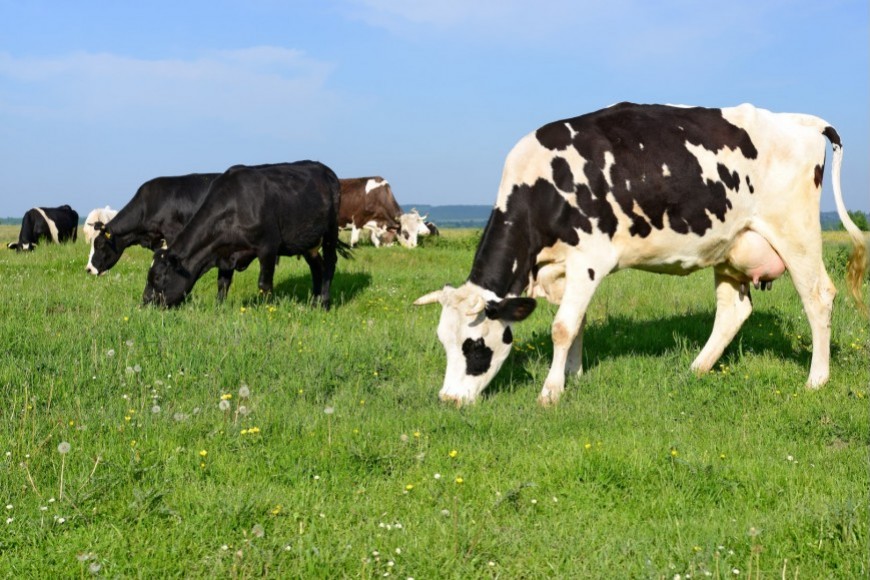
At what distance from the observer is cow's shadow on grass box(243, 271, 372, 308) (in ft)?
47.4

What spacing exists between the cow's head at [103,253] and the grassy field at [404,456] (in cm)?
653

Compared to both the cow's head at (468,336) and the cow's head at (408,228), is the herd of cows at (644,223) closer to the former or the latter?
the cow's head at (468,336)

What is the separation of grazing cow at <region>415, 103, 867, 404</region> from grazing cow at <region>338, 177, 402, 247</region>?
22783mm

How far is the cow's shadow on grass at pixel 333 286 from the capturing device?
1445cm

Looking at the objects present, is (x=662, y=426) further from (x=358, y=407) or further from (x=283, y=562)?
(x=283, y=562)

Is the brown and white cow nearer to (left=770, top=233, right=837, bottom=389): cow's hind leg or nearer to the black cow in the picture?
the black cow

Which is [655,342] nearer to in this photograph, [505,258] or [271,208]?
[505,258]

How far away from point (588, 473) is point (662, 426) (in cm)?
149

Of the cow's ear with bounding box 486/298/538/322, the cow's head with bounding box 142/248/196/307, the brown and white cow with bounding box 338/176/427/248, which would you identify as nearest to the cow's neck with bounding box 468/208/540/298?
the cow's ear with bounding box 486/298/538/322

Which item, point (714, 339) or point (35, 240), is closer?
point (714, 339)

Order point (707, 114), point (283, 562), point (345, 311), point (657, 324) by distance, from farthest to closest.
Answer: point (345, 311) < point (657, 324) < point (707, 114) < point (283, 562)

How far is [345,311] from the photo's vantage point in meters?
12.4

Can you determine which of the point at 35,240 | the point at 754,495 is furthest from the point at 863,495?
the point at 35,240

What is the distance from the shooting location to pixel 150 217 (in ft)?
54.1
